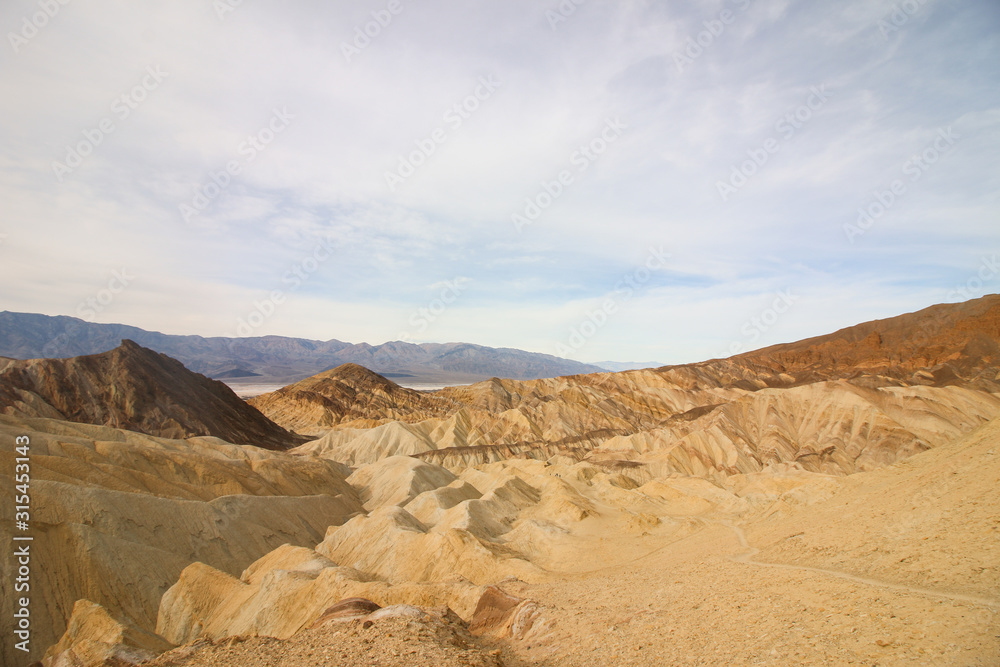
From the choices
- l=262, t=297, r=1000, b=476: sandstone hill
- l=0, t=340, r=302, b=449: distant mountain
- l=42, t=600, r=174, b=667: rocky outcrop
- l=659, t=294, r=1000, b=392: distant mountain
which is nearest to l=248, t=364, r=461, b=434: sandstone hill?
l=262, t=297, r=1000, b=476: sandstone hill

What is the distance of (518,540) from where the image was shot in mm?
29984

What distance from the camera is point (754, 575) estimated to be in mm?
14352

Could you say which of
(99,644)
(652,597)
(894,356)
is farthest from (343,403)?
(894,356)

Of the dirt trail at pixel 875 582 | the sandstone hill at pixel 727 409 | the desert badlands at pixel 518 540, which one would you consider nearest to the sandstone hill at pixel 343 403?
the sandstone hill at pixel 727 409

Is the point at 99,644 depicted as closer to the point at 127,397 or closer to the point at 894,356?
the point at 127,397

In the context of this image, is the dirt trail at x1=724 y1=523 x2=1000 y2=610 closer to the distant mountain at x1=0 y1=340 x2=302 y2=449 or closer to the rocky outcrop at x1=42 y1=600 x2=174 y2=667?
the rocky outcrop at x1=42 y1=600 x2=174 y2=667

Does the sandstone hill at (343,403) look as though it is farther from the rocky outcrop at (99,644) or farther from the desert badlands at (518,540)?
the rocky outcrop at (99,644)

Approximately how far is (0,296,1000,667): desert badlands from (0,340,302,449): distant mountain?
389 millimetres

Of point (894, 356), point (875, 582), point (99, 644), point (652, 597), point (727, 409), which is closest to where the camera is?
point (875, 582)

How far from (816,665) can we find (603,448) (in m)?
60.9

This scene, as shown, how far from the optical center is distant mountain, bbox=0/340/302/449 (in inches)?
2470

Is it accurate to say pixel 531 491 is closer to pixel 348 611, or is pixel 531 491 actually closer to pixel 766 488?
pixel 766 488

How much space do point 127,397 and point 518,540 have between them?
65.2 m

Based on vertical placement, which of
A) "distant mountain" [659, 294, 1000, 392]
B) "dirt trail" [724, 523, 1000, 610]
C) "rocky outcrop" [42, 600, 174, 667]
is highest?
"distant mountain" [659, 294, 1000, 392]
